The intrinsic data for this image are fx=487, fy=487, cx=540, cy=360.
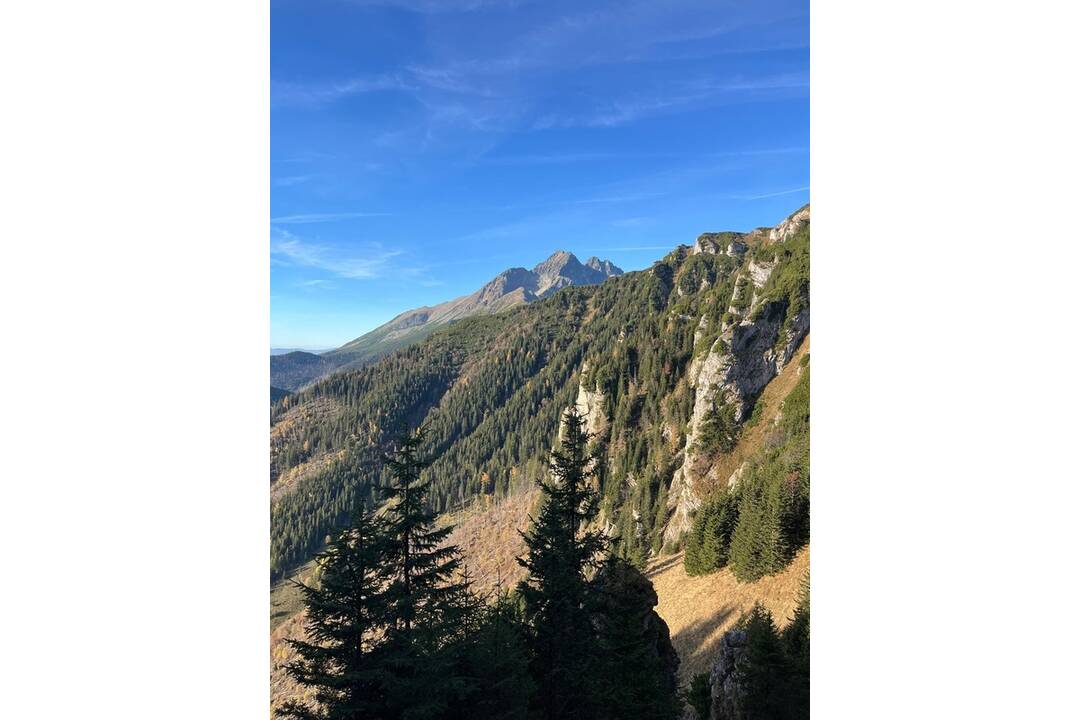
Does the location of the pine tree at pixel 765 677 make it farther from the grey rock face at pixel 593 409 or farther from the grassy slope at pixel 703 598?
the grey rock face at pixel 593 409

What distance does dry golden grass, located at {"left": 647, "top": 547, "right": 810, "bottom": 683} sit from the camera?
67.4 ft

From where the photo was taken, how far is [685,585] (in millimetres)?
30672

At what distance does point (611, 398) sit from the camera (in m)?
85.2

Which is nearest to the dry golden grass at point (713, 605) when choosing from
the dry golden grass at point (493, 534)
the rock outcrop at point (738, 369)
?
the dry golden grass at point (493, 534)

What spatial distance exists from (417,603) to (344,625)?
132 centimetres

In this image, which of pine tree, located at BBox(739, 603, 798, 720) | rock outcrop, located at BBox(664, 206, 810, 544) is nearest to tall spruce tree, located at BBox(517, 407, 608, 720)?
pine tree, located at BBox(739, 603, 798, 720)

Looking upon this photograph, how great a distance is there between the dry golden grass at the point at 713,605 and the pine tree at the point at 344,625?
15701 mm

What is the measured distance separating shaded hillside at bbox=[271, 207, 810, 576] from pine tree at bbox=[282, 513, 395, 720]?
0.53 m

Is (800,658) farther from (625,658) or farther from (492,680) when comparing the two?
(492,680)

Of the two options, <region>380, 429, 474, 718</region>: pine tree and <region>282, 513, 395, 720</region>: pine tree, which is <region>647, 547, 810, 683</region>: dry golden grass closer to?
<region>380, 429, 474, 718</region>: pine tree

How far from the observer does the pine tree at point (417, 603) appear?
257 inches

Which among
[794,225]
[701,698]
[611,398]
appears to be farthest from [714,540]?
[794,225]
